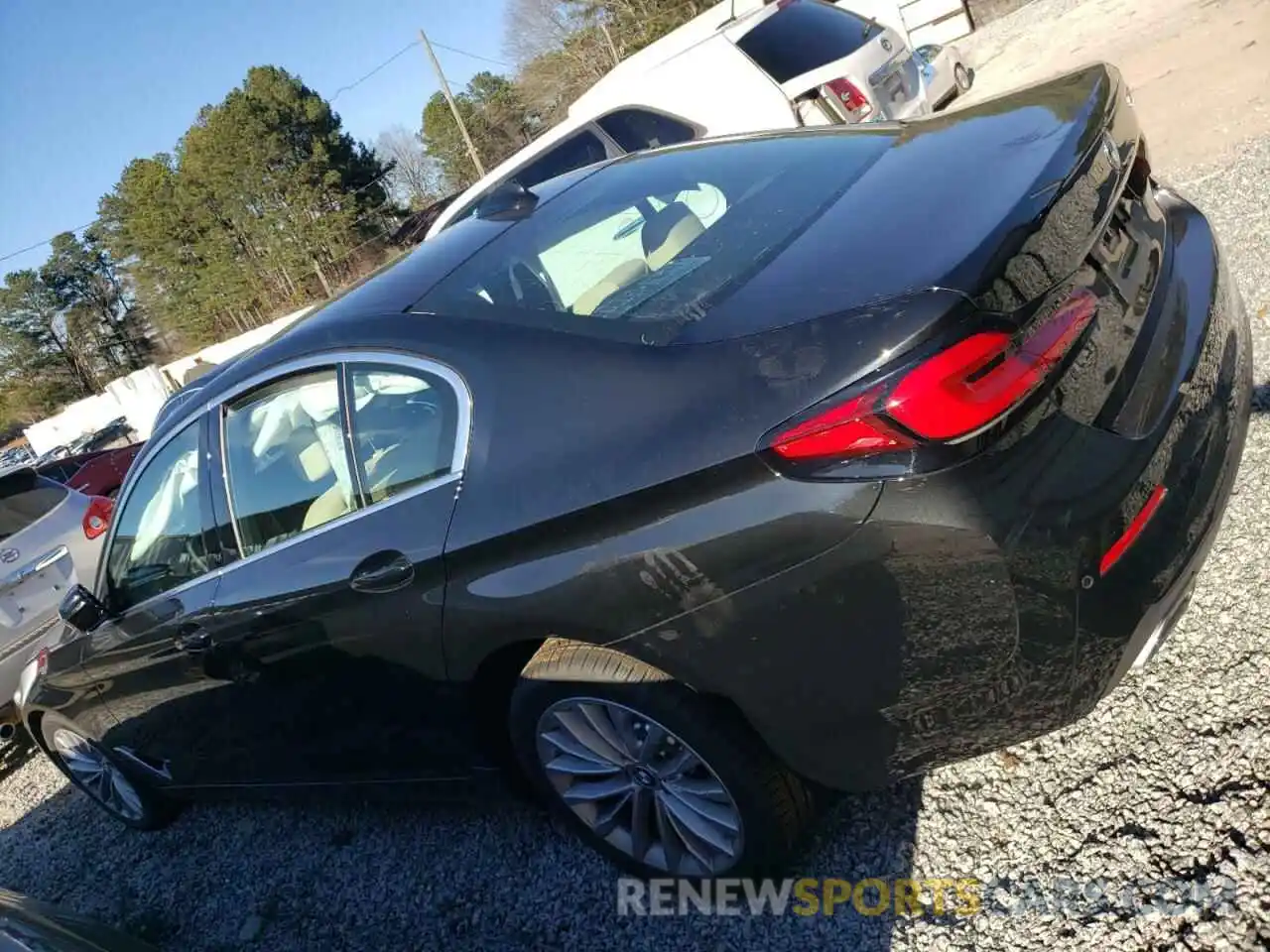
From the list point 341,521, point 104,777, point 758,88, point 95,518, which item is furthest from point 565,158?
point 341,521

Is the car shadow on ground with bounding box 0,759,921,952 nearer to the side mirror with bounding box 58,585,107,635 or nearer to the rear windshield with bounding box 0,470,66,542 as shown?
the side mirror with bounding box 58,585,107,635

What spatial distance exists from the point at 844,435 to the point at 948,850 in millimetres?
1192

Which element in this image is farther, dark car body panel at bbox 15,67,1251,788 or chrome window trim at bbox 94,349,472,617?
chrome window trim at bbox 94,349,472,617

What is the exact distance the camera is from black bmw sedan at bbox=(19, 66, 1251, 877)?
181cm

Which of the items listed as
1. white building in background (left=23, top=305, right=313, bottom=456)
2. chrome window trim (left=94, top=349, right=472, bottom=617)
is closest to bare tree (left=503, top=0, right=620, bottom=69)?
white building in background (left=23, top=305, right=313, bottom=456)

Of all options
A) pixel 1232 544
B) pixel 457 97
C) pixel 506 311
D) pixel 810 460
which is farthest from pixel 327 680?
pixel 457 97

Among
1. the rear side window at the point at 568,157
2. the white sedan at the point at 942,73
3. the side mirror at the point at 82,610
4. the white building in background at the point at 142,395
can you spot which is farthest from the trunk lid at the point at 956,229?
the white building in background at the point at 142,395

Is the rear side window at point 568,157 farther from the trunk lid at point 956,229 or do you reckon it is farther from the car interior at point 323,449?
the trunk lid at point 956,229

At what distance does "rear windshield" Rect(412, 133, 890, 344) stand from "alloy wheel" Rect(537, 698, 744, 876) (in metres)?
0.92

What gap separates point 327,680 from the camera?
2740mm

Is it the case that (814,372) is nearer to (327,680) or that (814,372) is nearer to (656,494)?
(656,494)

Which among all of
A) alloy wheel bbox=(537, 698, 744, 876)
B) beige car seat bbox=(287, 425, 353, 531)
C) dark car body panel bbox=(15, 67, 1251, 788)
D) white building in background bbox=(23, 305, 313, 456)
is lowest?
alloy wheel bbox=(537, 698, 744, 876)

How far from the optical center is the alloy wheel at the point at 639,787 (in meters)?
2.30

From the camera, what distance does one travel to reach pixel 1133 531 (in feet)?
6.27
